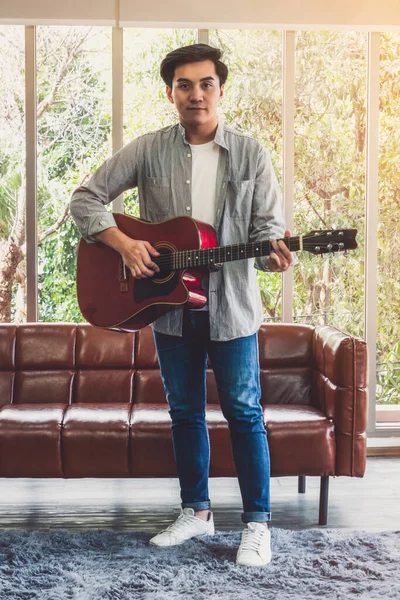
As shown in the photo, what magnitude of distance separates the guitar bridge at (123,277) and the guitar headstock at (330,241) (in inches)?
25.7

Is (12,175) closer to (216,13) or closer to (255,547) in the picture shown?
(216,13)

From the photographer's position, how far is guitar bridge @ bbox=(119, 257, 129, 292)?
246cm

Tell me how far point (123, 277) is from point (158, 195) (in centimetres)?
30

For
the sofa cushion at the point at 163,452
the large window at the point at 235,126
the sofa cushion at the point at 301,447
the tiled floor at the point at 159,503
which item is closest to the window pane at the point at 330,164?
the large window at the point at 235,126

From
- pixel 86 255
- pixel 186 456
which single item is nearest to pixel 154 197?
pixel 86 255

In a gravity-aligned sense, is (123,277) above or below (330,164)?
below

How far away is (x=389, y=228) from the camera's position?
4090mm

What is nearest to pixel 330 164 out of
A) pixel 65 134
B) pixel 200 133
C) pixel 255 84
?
pixel 255 84

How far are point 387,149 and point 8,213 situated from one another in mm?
2113

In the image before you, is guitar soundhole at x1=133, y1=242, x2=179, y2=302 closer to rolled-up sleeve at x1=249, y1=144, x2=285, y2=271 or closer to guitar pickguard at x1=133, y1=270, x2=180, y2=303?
guitar pickguard at x1=133, y1=270, x2=180, y2=303

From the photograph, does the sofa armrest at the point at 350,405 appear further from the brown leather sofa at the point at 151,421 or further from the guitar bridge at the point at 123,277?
the guitar bridge at the point at 123,277

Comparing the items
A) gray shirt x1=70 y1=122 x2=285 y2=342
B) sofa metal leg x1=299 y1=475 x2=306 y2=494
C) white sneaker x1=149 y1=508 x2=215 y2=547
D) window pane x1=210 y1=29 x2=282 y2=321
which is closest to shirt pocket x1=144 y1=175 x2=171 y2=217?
gray shirt x1=70 y1=122 x2=285 y2=342

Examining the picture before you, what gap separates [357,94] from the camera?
4012 millimetres

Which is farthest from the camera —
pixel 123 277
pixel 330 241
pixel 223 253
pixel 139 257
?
pixel 123 277
